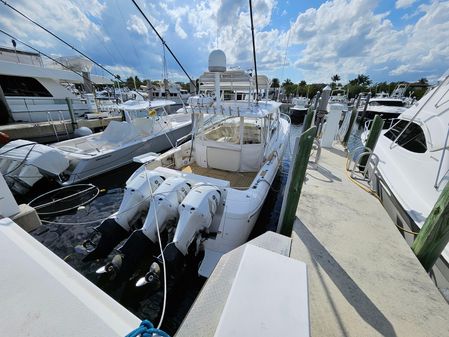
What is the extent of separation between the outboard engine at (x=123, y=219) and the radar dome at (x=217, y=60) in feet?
8.57

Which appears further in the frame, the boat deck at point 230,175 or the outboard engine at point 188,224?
the boat deck at point 230,175

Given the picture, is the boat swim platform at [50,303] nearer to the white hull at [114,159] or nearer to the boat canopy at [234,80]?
the boat canopy at [234,80]

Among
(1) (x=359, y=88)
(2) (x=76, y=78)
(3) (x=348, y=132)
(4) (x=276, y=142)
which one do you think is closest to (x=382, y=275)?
(4) (x=276, y=142)

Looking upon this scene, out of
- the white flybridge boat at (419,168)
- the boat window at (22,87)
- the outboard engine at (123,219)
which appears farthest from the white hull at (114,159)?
the boat window at (22,87)

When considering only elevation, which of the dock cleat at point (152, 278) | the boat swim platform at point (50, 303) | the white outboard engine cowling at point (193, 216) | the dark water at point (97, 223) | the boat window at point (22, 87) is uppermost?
the boat window at point (22, 87)

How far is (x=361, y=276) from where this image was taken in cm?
205

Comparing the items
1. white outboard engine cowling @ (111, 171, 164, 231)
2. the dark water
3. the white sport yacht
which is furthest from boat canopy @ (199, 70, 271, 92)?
the white sport yacht

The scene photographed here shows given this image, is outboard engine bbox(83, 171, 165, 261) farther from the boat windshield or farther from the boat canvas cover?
the boat windshield

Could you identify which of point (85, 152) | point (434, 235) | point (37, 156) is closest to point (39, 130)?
point (85, 152)

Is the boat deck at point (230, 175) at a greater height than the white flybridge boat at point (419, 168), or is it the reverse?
the white flybridge boat at point (419, 168)

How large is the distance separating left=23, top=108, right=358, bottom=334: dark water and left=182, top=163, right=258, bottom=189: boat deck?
4.16ft

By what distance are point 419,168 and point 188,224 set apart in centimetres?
461

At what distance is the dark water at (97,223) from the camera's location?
9.57 ft

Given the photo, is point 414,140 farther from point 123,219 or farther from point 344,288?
point 123,219
